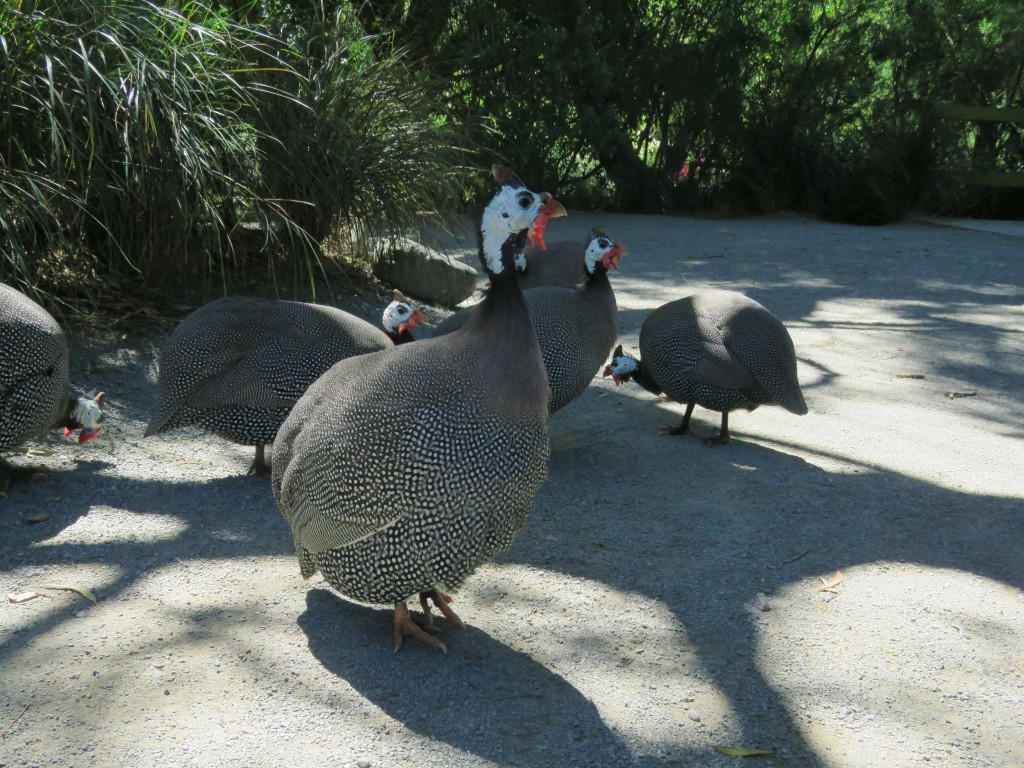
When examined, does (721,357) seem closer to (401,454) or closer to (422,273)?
(401,454)

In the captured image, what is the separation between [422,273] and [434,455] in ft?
14.8

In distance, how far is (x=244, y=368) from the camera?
412 centimetres

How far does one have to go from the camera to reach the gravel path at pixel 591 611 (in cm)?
253

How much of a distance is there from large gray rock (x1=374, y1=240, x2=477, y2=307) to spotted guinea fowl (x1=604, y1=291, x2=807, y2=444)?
8.00 ft

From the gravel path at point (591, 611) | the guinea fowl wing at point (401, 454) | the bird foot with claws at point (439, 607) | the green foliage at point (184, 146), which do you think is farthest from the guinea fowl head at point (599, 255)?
the bird foot with claws at point (439, 607)

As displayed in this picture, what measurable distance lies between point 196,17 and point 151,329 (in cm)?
191

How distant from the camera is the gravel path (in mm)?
2531

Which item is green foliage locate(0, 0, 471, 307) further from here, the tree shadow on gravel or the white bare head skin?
the tree shadow on gravel

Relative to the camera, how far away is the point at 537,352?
111 inches

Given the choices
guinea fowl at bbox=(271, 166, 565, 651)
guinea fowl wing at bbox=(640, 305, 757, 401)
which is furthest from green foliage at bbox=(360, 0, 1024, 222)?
guinea fowl at bbox=(271, 166, 565, 651)

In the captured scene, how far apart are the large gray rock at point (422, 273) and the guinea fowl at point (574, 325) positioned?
2.23 metres

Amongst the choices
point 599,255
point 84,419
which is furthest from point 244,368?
point 599,255

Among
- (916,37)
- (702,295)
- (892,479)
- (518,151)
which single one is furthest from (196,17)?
(916,37)

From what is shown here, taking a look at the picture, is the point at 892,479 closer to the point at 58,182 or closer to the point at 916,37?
the point at 58,182
